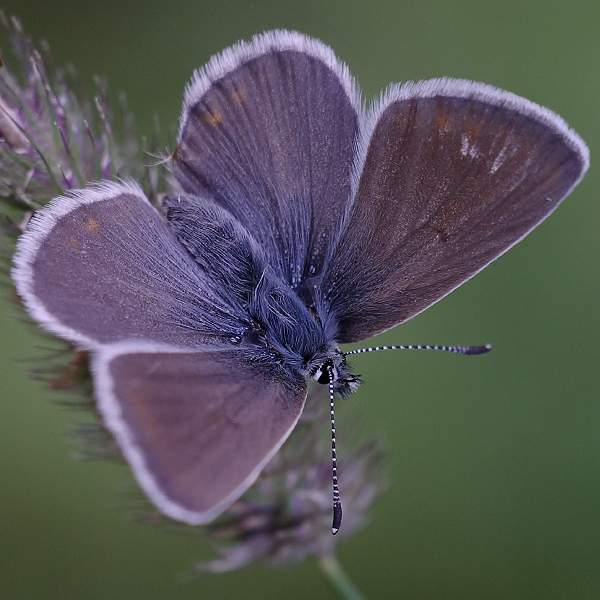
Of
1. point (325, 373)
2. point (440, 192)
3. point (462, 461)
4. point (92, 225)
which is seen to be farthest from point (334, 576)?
point (92, 225)

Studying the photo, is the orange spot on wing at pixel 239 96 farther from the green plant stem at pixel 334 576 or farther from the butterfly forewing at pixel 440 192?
the green plant stem at pixel 334 576

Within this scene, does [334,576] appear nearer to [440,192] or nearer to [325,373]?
[325,373]

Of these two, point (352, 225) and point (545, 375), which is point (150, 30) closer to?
point (352, 225)

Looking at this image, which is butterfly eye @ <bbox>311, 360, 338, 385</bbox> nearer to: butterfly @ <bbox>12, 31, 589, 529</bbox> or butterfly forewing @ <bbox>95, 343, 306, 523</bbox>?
butterfly @ <bbox>12, 31, 589, 529</bbox>

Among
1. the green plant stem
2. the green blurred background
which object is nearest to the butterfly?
the green plant stem

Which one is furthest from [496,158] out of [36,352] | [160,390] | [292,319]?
[36,352]
